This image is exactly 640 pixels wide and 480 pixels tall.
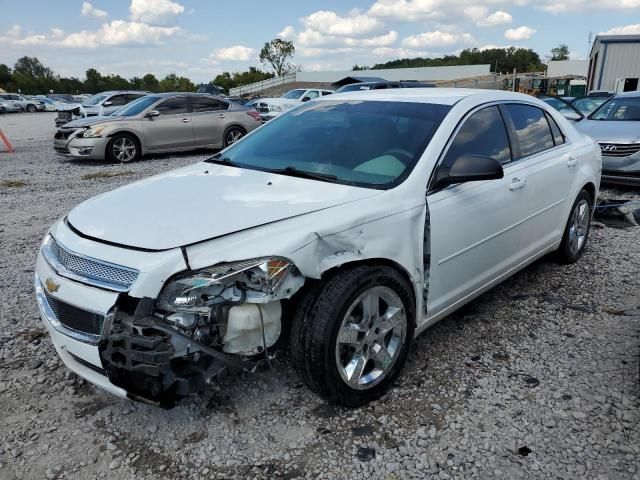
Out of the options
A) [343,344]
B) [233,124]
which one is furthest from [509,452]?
[233,124]

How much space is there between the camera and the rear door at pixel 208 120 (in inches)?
491

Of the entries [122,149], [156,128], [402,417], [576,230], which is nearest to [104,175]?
[122,149]

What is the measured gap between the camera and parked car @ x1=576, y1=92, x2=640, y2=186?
7.54 metres

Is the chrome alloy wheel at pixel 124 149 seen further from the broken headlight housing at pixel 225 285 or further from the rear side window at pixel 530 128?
the broken headlight housing at pixel 225 285

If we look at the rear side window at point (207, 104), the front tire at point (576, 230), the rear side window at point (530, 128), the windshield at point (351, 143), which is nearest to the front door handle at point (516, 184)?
the rear side window at point (530, 128)

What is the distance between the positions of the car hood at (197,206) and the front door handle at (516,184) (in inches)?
50.5

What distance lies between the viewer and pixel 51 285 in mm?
2488

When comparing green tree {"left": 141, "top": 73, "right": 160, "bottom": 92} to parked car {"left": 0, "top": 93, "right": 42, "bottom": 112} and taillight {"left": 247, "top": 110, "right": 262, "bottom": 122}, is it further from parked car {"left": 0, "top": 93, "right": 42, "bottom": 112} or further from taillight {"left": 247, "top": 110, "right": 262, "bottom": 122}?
taillight {"left": 247, "top": 110, "right": 262, "bottom": 122}

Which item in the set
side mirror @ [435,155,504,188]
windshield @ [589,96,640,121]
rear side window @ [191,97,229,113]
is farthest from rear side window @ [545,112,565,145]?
rear side window @ [191,97,229,113]

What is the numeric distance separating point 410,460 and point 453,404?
51 centimetres

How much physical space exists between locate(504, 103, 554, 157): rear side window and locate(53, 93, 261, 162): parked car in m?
9.45

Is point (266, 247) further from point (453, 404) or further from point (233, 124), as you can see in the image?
point (233, 124)

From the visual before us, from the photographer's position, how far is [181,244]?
2.25m

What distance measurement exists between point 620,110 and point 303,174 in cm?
819
